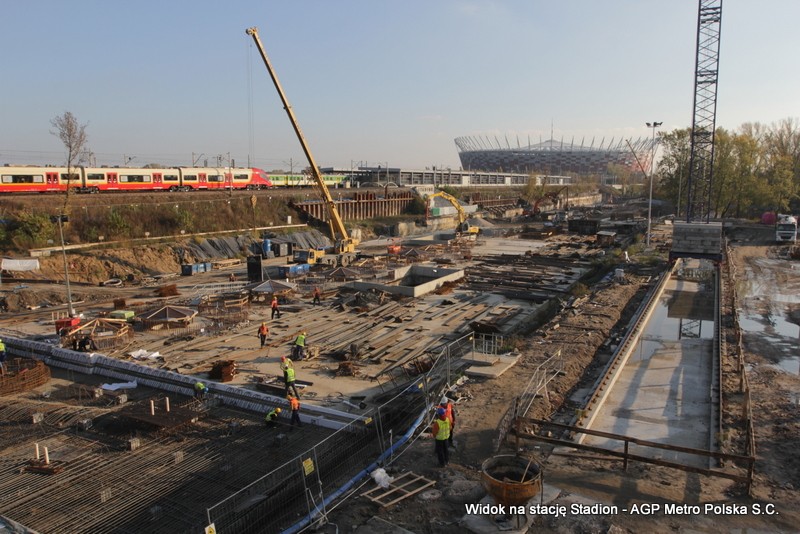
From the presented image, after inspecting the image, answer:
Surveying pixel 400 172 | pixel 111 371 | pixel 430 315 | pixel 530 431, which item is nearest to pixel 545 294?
pixel 430 315

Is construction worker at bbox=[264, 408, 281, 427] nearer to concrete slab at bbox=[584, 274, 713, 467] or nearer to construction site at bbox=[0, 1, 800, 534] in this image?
construction site at bbox=[0, 1, 800, 534]

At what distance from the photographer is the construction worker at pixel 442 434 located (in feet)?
31.6

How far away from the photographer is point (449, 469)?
9719 mm

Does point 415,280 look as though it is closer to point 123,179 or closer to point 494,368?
point 494,368

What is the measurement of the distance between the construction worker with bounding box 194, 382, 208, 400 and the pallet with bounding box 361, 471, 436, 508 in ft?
23.6

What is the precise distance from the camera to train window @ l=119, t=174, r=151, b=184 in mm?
47875

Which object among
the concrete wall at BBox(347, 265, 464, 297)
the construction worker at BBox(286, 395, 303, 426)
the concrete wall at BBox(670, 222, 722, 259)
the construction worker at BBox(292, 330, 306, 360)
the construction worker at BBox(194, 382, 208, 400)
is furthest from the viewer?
the concrete wall at BBox(670, 222, 722, 259)

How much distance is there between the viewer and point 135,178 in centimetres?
4869

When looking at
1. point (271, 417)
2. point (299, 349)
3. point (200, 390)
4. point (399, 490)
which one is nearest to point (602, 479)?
point (399, 490)

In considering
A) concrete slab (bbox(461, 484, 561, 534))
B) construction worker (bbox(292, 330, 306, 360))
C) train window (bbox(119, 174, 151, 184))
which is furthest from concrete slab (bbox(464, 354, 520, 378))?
train window (bbox(119, 174, 151, 184))

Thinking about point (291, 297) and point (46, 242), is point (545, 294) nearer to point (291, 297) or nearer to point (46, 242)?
point (291, 297)

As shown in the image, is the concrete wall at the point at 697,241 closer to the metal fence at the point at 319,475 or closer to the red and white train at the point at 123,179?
the metal fence at the point at 319,475

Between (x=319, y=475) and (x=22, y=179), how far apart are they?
4189cm

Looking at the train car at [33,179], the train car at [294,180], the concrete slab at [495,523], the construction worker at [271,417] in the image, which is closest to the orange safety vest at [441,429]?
the concrete slab at [495,523]
